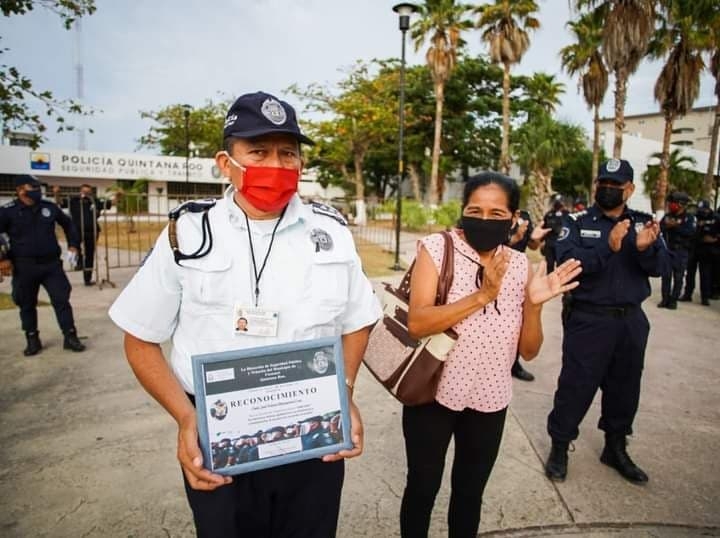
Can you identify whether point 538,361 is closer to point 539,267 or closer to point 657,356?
point 657,356

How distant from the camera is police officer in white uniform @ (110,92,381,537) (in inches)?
57.4

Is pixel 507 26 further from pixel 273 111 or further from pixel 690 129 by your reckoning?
pixel 690 129

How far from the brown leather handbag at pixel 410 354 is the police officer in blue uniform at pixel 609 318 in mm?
1374

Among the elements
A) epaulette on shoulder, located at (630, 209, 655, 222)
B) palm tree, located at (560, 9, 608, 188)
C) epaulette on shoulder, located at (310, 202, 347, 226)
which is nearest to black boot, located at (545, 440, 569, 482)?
epaulette on shoulder, located at (630, 209, 655, 222)

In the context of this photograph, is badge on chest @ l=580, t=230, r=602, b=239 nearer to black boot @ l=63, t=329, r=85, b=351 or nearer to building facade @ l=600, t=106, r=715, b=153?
black boot @ l=63, t=329, r=85, b=351

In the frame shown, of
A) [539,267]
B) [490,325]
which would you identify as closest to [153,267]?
Answer: [490,325]

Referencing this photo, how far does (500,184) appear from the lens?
211 centimetres

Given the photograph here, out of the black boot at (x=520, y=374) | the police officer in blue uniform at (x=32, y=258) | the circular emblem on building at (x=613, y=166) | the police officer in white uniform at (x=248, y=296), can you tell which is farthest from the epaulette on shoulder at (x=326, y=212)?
the police officer in blue uniform at (x=32, y=258)

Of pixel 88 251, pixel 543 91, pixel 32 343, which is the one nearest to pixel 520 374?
pixel 32 343

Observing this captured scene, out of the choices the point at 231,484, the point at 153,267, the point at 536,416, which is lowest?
the point at 536,416

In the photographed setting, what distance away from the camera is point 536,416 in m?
3.99

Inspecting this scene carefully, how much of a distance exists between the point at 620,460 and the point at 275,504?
8.51 ft

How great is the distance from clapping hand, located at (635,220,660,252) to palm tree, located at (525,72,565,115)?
3336 centimetres

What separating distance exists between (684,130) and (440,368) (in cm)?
5761
